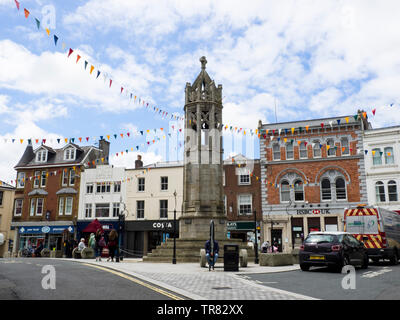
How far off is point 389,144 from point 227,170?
50.0 ft

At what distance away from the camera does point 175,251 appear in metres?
19.9

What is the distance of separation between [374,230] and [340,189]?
1704cm

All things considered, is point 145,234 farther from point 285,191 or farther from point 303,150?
point 303,150

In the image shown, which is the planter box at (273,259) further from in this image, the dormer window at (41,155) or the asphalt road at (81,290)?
the dormer window at (41,155)

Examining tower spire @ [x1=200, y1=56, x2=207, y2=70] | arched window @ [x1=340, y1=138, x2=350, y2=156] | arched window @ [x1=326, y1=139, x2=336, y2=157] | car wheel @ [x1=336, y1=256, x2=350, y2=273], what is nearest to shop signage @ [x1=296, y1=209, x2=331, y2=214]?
arched window @ [x1=326, y1=139, x2=336, y2=157]

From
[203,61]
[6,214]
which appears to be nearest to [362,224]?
[203,61]

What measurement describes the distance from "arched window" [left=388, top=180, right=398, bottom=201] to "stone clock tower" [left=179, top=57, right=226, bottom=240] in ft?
61.3

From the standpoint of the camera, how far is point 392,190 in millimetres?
33594

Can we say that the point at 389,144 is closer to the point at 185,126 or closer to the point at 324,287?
the point at 185,126

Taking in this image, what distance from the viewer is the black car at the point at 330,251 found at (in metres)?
14.0

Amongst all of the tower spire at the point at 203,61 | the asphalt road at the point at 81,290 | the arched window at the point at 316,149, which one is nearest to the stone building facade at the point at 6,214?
the tower spire at the point at 203,61

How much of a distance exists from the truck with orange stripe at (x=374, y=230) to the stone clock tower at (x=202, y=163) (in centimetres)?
704

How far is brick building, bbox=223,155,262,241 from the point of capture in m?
37.3
